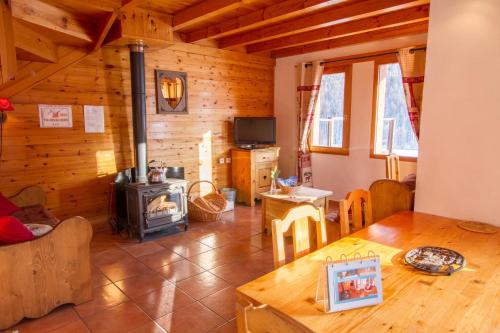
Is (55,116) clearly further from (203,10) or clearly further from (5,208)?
(203,10)

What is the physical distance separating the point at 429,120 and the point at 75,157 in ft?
12.0

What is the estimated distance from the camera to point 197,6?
3.50m

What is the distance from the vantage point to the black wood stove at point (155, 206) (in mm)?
3705

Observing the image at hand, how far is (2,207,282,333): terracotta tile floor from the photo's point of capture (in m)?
2.27

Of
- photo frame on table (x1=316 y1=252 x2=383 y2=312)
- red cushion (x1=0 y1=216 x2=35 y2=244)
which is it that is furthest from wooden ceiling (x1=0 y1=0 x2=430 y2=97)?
photo frame on table (x1=316 y1=252 x2=383 y2=312)

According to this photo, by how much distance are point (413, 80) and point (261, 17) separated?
2060 millimetres

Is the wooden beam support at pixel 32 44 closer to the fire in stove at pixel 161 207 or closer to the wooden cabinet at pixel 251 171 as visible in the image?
the fire in stove at pixel 161 207

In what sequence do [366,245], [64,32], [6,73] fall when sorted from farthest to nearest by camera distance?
[64,32]
[6,73]
[366,245]

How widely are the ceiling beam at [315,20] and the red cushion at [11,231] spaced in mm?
3522

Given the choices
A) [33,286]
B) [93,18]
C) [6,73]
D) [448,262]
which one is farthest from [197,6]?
[448,262]

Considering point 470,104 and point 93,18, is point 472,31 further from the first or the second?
point 93,18

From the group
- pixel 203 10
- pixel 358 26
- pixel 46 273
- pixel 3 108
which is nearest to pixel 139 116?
pixel 3 108

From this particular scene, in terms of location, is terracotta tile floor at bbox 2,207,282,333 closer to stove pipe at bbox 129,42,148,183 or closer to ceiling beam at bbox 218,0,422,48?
stove pipe at bbox 129,42,148,183

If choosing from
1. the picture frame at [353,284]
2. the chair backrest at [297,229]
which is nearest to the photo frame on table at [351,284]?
the picture frame at [353,284]
